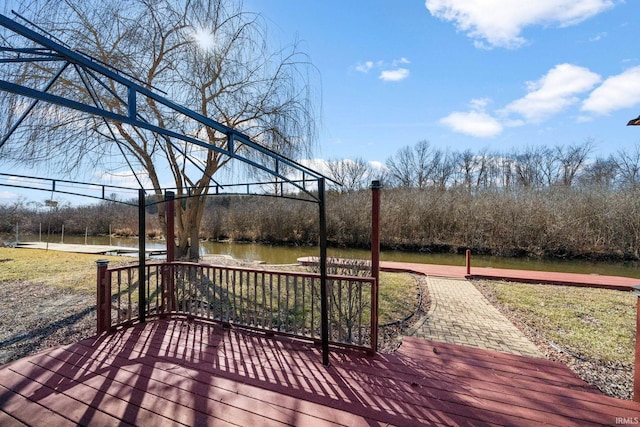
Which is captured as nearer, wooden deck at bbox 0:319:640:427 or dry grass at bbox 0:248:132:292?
wooden deck at bbox 0:319:640:427

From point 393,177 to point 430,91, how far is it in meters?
17.5

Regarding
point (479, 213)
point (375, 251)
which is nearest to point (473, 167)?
point (479, 213)

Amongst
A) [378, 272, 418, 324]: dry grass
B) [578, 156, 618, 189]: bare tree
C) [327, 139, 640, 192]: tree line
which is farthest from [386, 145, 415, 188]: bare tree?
[378, 272, 418, 324]: dry grass

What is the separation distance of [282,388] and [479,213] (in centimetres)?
1613

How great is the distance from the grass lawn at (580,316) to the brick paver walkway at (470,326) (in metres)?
0.38

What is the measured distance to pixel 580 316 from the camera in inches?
196

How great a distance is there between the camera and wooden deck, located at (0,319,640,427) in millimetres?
2088

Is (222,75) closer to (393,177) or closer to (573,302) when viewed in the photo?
(573,302)

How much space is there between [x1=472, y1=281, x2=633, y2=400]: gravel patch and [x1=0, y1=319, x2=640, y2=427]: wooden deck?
0.95ft

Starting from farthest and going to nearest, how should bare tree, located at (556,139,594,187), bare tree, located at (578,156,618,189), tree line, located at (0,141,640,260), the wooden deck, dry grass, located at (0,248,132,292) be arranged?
bare tree, located at (556,139,594,187)
bare tree, located at (578,156,618,189)
tree line, located at (0,141,640,260)
dry grass, located at (0,248,132,292)
the wooden deck

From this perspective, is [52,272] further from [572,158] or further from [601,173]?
[572,158]

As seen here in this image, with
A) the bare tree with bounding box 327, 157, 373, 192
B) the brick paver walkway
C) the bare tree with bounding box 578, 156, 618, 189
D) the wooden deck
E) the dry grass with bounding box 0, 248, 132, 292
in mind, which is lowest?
the brick paver walkway

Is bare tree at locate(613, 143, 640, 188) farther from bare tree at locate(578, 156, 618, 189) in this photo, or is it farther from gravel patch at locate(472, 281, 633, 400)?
gravel patch at locate(472, 281, 633, 400)

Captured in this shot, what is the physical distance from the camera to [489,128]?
621 inches
